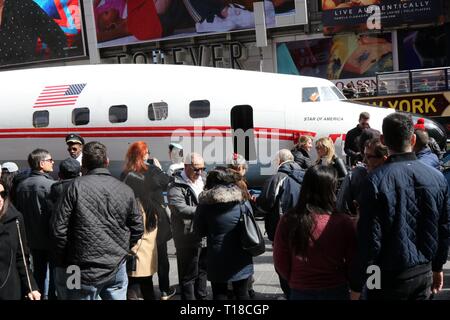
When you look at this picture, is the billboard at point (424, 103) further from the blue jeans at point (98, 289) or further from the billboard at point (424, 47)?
the blue jeans at point (98, 289)

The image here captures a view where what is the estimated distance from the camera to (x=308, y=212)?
4.17 m

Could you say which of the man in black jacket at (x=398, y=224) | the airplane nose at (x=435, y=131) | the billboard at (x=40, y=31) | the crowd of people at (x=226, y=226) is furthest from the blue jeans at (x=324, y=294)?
the billboard at (x=40, y=31)

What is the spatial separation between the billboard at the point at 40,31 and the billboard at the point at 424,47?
62.2 ft

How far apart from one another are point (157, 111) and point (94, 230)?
9.54 meters

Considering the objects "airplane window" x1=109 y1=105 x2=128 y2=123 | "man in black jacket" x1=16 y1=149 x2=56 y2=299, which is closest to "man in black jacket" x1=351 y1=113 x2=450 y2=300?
"man in black jacket" x1=16 y1=149 x2=56 y2=299

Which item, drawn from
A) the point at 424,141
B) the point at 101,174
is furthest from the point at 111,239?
the point at 424,141

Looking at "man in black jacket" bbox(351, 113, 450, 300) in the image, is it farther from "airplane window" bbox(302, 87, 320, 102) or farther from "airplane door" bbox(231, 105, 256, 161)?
"airplane window" bbox(302, 87, 320, 102)

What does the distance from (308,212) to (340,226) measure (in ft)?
0.80

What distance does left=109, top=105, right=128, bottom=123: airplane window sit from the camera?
47.6 ft

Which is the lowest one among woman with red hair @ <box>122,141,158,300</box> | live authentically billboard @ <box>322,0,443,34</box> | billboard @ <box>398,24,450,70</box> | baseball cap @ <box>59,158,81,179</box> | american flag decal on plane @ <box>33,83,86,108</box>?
woman with red hair @ <box>122,141,158,300</box>

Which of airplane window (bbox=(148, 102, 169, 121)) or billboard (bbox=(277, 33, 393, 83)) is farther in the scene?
billboard (bbox=(277, 33, 393, 83))

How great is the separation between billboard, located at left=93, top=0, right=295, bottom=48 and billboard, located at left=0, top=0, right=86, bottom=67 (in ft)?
5.88

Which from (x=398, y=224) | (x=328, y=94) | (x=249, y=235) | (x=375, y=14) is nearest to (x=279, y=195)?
(x=249, y=235)

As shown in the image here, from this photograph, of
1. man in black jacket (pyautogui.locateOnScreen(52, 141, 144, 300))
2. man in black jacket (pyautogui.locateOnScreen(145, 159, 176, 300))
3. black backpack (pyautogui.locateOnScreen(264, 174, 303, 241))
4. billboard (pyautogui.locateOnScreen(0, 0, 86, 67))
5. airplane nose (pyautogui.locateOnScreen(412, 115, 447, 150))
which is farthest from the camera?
billboard (pyautogui.locateOnScreen(0, 0, 86, 67))
